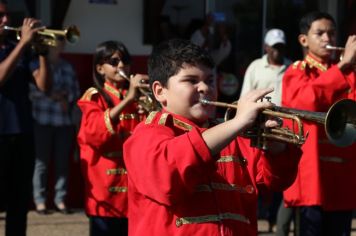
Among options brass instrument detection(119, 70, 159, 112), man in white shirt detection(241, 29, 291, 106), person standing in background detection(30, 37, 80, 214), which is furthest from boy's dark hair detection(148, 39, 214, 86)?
person standing in background detection(30, 37, 80, 214)

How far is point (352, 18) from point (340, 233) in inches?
188

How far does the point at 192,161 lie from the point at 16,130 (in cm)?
302

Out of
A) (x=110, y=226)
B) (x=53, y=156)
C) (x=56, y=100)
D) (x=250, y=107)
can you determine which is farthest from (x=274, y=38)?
(x=250, y=107)

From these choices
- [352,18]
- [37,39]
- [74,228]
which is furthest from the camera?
[352,18]

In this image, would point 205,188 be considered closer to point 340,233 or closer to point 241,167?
point 241,167

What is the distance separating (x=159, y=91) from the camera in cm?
346

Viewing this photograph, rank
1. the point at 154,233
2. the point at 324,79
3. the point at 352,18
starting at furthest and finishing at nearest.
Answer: the point at 352,18, the point at 324,79, the point at 154,233

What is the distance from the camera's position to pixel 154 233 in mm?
3305

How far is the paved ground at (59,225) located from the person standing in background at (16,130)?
5.12 feet

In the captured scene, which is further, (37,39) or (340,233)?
(37,39)

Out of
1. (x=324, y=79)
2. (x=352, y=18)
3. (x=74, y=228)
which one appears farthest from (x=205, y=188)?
(x=352, y=18)

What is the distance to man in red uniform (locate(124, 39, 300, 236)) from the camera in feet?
10.1

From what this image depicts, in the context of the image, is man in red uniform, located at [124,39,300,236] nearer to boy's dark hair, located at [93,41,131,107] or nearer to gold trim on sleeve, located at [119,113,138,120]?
gold trim on sleeve, located at [119,113,138,120]

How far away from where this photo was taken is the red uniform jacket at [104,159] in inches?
211
